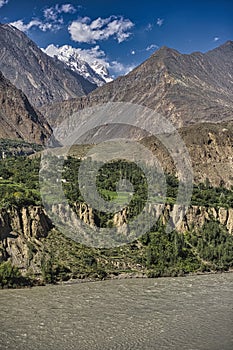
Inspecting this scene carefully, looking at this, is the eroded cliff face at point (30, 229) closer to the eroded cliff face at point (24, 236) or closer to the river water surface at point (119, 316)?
the eroded cliff face at point (24, 236)

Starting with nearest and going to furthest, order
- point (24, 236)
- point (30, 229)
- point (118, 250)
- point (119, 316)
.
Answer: point (119, 316), point (24, 236), point (30, 229), point (118, 250)

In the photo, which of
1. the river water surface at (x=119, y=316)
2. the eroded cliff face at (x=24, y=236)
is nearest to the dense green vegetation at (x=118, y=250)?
the eroded cliff face at (x=24, y=236)

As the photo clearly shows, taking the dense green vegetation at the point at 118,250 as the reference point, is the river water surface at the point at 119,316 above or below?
below

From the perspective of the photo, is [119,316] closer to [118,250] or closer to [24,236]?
[24,236]

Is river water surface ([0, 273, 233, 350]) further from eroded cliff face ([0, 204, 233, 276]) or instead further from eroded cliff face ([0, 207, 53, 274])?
eroded cliff face ([0, 204, 233, 276])

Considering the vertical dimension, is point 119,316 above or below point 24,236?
below

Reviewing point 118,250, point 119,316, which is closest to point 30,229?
point 118,250
